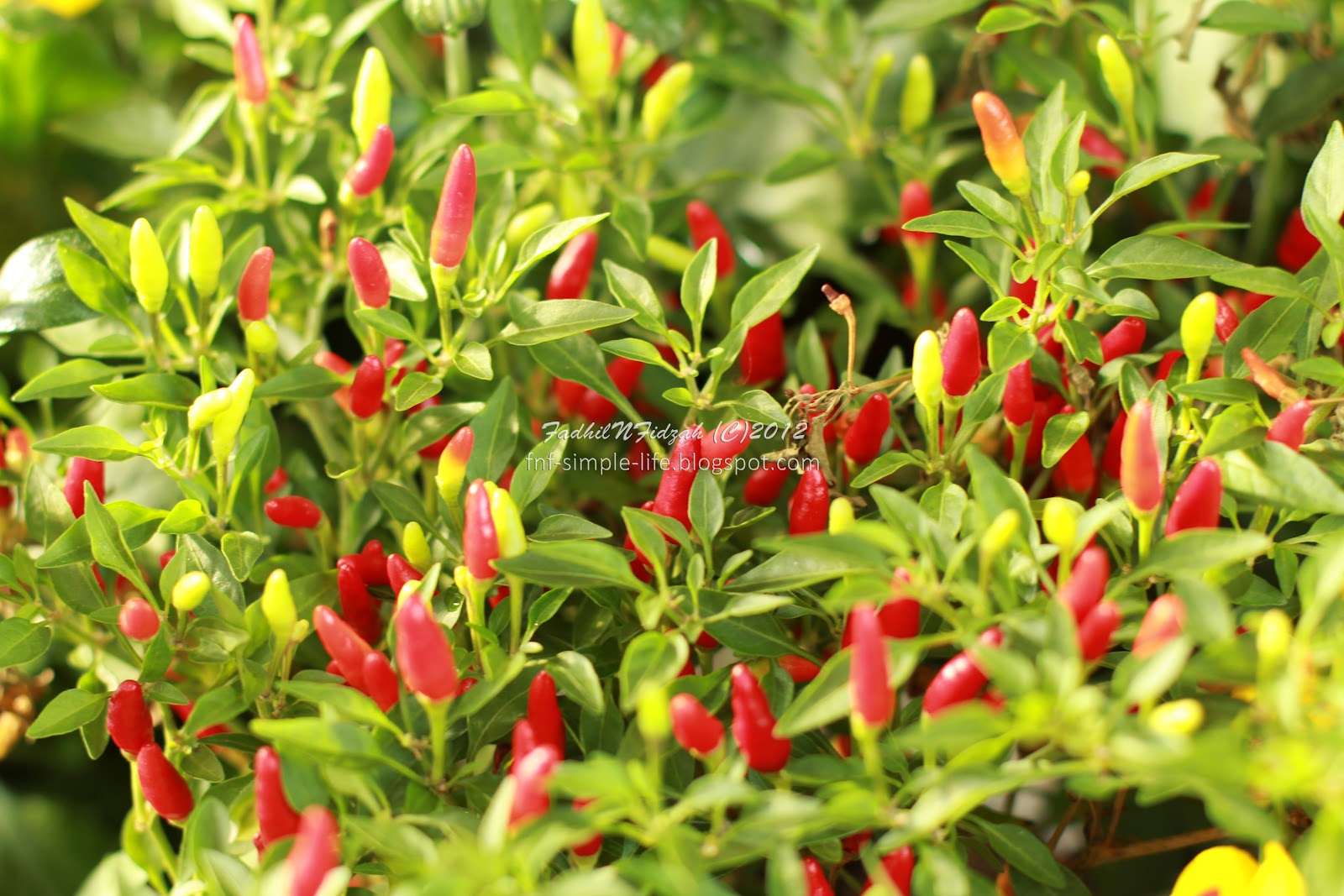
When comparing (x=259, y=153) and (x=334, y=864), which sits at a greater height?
(x=259, y=153)

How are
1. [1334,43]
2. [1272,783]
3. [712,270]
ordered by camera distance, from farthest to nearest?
[1334,43] < [712,270] < [1272,783]

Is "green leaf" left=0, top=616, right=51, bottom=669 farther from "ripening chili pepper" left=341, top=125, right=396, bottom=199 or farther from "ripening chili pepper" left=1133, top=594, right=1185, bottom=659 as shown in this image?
"ripening chili pepper" left=1133, top=594, right=1185, bottom=659

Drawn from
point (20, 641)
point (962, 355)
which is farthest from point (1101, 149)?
point (20, 641)

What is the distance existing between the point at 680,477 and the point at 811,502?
63mm

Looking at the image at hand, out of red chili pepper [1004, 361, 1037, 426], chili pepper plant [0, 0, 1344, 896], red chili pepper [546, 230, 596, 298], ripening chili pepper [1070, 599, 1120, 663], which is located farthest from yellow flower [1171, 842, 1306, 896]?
red chili pepper [546, 230, 596, 298]

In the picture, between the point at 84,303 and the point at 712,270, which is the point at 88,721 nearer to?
the point at 84,303

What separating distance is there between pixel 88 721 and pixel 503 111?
0.38 metres

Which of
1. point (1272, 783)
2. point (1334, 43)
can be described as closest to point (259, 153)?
point (1272, 783)

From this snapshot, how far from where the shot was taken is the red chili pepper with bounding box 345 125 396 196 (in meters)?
0.60

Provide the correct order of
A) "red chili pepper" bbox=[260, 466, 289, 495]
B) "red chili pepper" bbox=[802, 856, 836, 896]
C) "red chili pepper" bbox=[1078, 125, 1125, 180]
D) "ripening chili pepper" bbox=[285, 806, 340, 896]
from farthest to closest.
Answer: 1. "red chili pepper" bbox=[1078, 125, 1125, 180]
2. "red chili pepper" bbox=[260, 466, 289, 495]
3. "red chili pepper" bbox=[802, 856, 836, 896]
4. "ripening chili pepper" bbox=[285, 806, 340, 896]

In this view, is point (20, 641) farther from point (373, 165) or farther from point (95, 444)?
point (373, 165)

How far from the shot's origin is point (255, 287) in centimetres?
58

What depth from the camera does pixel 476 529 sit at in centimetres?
46

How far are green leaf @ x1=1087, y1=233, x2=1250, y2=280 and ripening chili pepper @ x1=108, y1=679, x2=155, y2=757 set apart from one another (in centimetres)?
46
